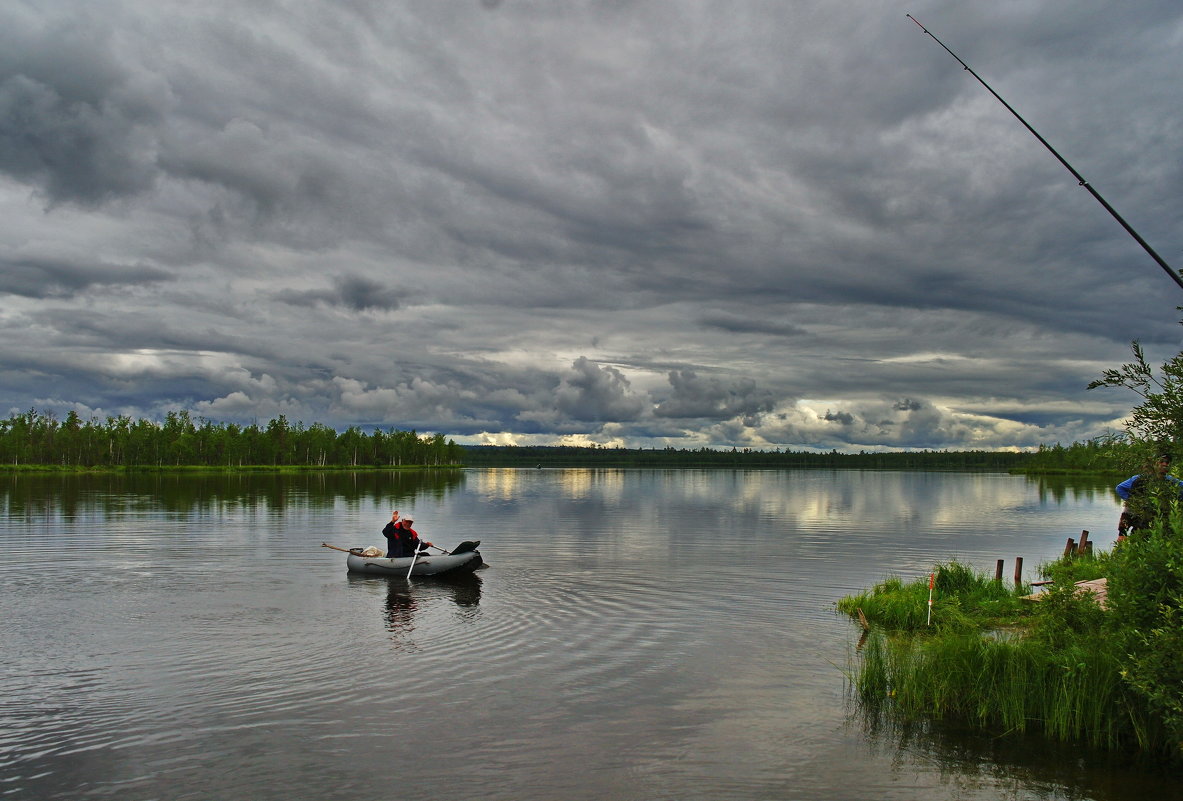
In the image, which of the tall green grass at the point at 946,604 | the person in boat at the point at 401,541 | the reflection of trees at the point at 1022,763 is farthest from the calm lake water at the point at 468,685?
the person in boat at the point at 401,541

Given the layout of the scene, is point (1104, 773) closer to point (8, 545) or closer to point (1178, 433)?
point (1178, 433)

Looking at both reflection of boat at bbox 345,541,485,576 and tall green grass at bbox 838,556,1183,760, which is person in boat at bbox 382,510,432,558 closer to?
reflection of boat at bbox 345,541,485,576

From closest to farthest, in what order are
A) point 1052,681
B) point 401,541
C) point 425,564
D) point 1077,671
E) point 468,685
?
1. point 1077,671
2. point 1052,681
3. point 468,685
4. point 425,564
5. point 401,541

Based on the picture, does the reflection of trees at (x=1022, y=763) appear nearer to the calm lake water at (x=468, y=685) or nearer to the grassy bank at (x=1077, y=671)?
the calm lake water at (x=468, y=685)

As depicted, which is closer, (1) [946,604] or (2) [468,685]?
(2) [468,685]

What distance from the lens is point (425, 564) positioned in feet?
114

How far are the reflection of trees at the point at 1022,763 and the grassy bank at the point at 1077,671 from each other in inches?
17.9

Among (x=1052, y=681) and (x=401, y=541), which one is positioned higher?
(x=1052, y=681)

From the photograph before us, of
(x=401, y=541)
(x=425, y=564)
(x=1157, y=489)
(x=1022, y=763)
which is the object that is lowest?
(x=425, y=564)

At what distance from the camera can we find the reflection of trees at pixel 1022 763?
491 inches

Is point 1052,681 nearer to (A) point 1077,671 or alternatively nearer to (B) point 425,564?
(A) point 1077,671

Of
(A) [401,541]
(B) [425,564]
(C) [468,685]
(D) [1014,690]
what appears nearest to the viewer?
(D) [1014,690]

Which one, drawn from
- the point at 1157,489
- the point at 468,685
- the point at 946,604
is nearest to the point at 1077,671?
the point at 1157,489

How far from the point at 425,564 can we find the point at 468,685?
56.8ft
